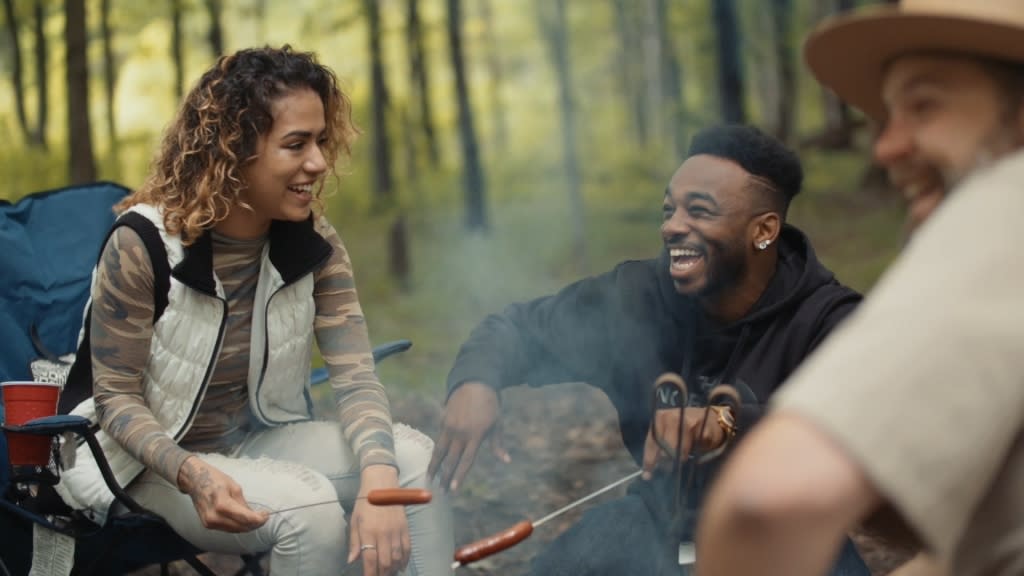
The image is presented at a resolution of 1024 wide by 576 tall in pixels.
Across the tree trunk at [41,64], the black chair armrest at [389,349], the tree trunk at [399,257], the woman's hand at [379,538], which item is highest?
the tree trunk at [41,64]

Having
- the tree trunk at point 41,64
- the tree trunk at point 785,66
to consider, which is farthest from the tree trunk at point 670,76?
the tree trunk at point 41,64

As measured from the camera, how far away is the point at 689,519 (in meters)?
2.61

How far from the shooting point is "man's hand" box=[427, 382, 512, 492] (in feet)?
8.77

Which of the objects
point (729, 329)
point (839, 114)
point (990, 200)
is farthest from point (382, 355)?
point (839, 114)

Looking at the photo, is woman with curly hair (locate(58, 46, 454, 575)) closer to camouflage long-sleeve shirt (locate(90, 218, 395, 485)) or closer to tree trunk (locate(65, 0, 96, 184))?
camouflage long-sleeve shirt (locate(90, 218, 395, 485))

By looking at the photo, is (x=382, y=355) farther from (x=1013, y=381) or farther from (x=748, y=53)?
(x=748, y=53)

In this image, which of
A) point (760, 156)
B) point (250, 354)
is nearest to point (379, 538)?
point (250, 354)

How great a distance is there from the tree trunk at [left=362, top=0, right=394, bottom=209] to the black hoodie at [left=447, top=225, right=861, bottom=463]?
10.2 metres

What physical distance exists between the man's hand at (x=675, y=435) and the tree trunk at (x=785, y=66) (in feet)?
47.3

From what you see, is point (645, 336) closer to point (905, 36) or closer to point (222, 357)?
point (222, 357)

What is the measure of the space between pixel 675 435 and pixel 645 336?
2.72ft

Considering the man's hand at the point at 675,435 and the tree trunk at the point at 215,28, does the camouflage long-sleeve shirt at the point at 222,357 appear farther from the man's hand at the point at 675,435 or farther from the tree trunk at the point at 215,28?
the tree trunk at the point at 215,28

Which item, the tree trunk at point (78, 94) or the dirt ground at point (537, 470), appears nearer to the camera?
the dirt ground at point (537, 470)

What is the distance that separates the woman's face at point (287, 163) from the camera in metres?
2.82
